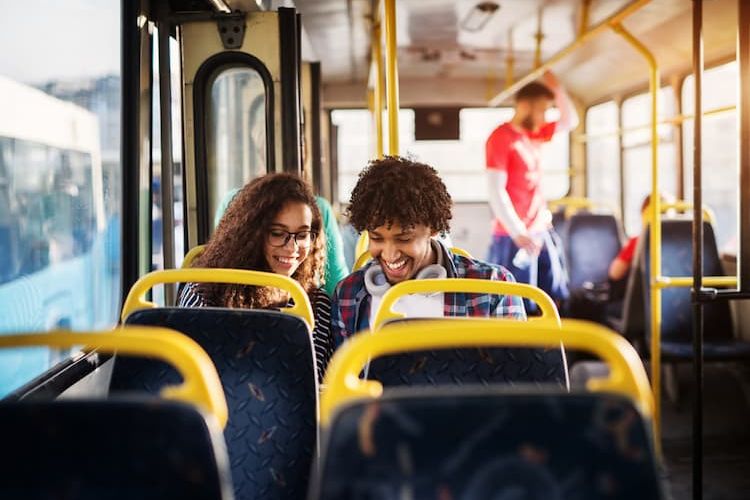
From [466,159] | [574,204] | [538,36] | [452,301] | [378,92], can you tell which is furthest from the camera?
[466,159]

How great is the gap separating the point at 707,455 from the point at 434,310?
2.49 meters

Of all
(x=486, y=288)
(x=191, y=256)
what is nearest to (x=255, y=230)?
(x=191, y=256)

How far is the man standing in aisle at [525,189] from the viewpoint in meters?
Result: 4.46

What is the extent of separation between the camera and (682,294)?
15.6 ft

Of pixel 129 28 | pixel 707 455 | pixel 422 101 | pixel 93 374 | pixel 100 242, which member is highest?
pixel 422 101

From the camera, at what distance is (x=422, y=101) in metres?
8.47

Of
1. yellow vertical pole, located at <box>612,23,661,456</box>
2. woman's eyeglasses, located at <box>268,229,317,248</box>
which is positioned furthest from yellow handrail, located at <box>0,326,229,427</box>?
yellow vertical pole, located at <box>612,23,661,456</box>

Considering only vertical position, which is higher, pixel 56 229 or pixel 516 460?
pixel 56 229

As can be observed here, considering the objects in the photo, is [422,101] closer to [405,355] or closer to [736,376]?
[736,376]

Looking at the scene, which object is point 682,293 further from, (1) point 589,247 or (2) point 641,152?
(2) point 641,152

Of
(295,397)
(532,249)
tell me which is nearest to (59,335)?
(295,397)

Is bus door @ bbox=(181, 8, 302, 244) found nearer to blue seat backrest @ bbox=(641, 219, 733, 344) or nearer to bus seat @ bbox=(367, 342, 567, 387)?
bus seat @ bbox=(367, 342, 567, 387)

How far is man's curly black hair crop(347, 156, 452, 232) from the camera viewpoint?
2.35m

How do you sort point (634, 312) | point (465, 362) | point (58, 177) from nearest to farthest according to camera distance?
point (465, 362) < point (58, 177) < point (634, 312)
